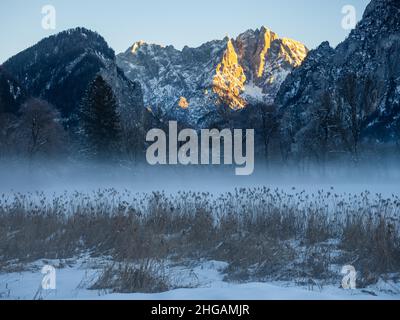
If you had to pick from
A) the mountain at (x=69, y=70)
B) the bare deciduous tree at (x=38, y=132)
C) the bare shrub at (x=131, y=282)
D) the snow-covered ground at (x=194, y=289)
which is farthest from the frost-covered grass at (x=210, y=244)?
the mountain at (x=69, y=70)

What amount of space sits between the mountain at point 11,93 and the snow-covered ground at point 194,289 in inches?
2145

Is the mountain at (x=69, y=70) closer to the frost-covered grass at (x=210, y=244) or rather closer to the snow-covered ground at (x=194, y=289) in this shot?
the frost-covered grass at (x=210, y=244)

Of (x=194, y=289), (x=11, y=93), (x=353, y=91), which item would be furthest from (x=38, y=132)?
(x=194, y=289)

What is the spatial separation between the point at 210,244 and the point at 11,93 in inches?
2329

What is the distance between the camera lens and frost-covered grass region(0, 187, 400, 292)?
6664 mm

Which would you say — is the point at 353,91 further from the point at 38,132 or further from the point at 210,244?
the point at 38,132

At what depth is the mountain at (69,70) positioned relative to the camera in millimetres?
82125

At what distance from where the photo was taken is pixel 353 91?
98.0 ft

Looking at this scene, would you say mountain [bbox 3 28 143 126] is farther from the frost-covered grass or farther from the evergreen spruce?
the frost-covered grass

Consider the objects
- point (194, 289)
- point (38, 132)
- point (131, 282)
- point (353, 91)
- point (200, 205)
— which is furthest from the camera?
point (38, 132)

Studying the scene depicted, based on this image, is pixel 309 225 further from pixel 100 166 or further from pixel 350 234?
pixel 100 166

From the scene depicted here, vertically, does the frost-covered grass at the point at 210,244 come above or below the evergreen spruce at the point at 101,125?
below

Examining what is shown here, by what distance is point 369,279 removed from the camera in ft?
20.6
